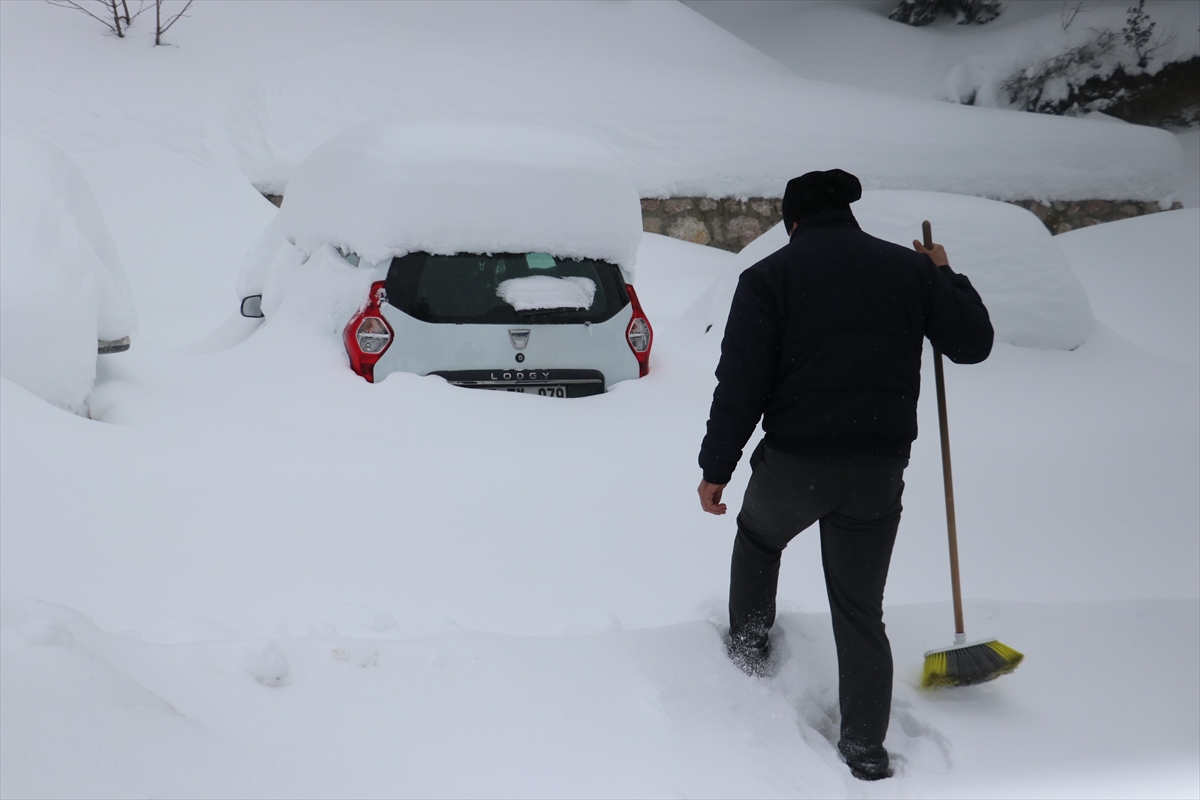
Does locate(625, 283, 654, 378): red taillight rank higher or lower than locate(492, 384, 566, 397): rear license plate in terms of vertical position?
higher

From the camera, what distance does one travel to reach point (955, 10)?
798 inches

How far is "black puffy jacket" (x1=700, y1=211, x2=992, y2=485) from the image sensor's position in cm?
246

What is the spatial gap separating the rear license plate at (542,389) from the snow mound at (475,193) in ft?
2.27

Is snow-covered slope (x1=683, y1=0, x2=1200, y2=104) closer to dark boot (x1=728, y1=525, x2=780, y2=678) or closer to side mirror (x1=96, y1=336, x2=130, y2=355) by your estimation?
side mirror (x1=96, y1=336, x2=130, y2=355)

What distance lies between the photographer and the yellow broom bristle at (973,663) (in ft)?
9.08

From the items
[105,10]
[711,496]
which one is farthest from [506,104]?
[711,496]

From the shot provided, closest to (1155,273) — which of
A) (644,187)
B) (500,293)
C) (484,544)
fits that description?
(644,187)

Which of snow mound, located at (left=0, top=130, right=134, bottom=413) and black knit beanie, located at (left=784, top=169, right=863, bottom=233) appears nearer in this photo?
black knit beanie, located at (left=784, top=169, right=863, bottom=233)

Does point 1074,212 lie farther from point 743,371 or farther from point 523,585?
point 743,371

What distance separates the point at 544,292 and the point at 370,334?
893 millimetres

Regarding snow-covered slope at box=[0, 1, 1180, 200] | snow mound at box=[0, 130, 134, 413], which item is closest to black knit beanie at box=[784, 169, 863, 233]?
snow mound at box=[0, 130, 134, 413]

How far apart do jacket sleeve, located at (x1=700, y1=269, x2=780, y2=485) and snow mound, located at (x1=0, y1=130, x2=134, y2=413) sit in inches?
129

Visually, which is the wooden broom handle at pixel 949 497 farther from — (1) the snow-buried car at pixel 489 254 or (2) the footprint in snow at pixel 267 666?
(1) the snow-buried car at pixel 489 254

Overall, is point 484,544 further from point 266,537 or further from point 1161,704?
point 1161,704
